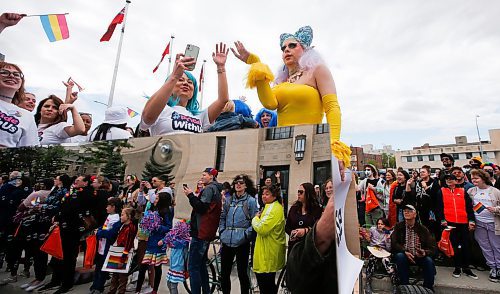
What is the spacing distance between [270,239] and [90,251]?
1145 millimetres

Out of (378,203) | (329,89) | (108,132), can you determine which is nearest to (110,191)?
(108,132)

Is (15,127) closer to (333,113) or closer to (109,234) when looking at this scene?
(109,234)

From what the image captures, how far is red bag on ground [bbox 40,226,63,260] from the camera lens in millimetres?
1716

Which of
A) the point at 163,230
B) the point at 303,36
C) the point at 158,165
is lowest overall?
the point at 163,230

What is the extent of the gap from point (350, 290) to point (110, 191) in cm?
130

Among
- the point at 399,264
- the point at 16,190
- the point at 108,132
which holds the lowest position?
the point at 399,264

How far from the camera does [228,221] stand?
1.40 m

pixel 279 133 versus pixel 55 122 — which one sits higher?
pixel 55 122

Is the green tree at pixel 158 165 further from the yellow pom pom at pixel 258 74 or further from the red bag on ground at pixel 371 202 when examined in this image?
the red bag on ground at pixel 371 202

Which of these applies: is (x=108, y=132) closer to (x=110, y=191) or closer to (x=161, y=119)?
(x=161, y=119)

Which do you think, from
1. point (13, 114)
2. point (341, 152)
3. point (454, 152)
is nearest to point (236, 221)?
point (341, 152)

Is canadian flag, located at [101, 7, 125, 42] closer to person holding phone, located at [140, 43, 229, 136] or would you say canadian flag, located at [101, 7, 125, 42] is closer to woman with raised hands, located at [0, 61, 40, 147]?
woman with raised hands, located at [0, 61, 40, 147]

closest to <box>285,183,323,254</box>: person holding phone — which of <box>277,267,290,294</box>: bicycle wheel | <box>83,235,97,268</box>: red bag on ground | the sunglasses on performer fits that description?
<box>277,267,290,294</box>: bicycle wheel

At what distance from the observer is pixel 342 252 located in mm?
968
